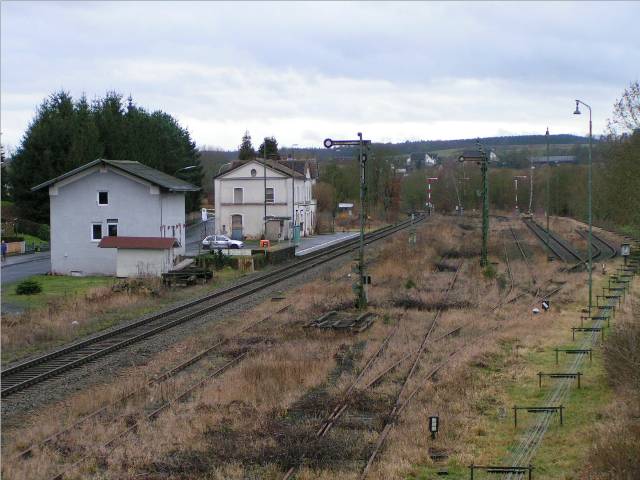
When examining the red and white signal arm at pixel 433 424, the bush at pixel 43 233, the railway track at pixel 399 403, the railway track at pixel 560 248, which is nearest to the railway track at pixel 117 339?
the railway track at pixel 399 403

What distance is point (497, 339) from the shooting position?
2028 cm

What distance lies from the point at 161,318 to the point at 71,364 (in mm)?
6677

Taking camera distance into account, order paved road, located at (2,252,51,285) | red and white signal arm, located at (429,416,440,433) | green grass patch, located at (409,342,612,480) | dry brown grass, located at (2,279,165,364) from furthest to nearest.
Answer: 1. paved road, located at (2,252,51,285)
2. dry brown grass, located at (2,279,165,364)
3. red and white signal arm, located at (429,416,440,433)
4. green grass patch, located at (409,342,612,480)

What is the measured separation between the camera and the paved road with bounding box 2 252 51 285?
3636cm

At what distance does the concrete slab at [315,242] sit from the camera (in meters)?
50.7

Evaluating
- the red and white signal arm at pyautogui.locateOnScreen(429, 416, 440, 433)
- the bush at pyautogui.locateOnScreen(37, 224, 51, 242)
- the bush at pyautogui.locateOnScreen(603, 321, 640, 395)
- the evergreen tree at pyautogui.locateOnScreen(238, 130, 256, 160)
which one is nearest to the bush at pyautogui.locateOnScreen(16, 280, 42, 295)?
the bush at pyautogui.locateOnScreen(603, 321, 640, 395)

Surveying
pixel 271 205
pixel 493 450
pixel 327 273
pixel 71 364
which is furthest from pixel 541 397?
pixel 271 205

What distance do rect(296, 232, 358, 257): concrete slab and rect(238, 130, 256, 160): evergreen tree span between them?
29334 millimetres

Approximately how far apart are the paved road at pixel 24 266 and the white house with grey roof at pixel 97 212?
1777 millimetres

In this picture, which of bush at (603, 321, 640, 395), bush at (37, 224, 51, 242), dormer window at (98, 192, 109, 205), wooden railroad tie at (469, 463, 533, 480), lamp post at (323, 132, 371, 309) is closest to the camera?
wooden railroad tie at (469, 463, 533, 480)

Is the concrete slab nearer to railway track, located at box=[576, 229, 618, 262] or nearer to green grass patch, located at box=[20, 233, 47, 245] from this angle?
railway track, located at box=[576, 229, 618, 262]

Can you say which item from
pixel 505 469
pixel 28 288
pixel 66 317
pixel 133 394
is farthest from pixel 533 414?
pixel 28 288

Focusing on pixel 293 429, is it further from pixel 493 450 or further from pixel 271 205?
pixel 271 205

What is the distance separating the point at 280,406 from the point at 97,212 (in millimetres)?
26724
